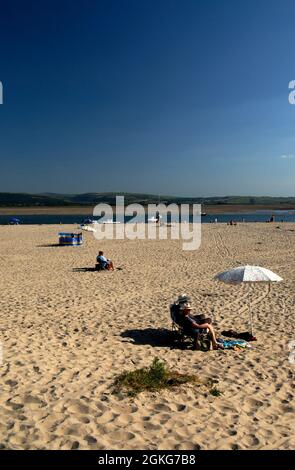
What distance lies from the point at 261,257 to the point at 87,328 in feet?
49.7

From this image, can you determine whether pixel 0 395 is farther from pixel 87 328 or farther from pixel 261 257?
pixel 261 257

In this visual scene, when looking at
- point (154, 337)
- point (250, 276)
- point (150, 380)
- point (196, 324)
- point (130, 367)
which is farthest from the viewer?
point (154, 337)

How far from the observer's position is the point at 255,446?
4465 mm

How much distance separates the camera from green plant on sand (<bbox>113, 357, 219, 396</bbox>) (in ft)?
18.7

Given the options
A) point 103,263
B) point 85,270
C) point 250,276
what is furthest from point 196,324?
point 85,270

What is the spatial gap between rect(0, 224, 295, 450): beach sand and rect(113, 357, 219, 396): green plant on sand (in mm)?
146

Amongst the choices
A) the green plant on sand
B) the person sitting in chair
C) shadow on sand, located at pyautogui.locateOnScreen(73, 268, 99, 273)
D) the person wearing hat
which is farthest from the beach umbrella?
shadow on sand, located at pyautogui.locateOnScreen(73, 268, 99, 273)

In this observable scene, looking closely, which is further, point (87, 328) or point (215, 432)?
point (87, 328)

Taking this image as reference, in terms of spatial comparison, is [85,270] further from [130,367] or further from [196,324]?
[130,367]

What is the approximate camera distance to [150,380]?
233 inches

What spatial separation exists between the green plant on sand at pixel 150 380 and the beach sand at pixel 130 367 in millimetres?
146

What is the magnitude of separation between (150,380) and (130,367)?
0.83 metres
